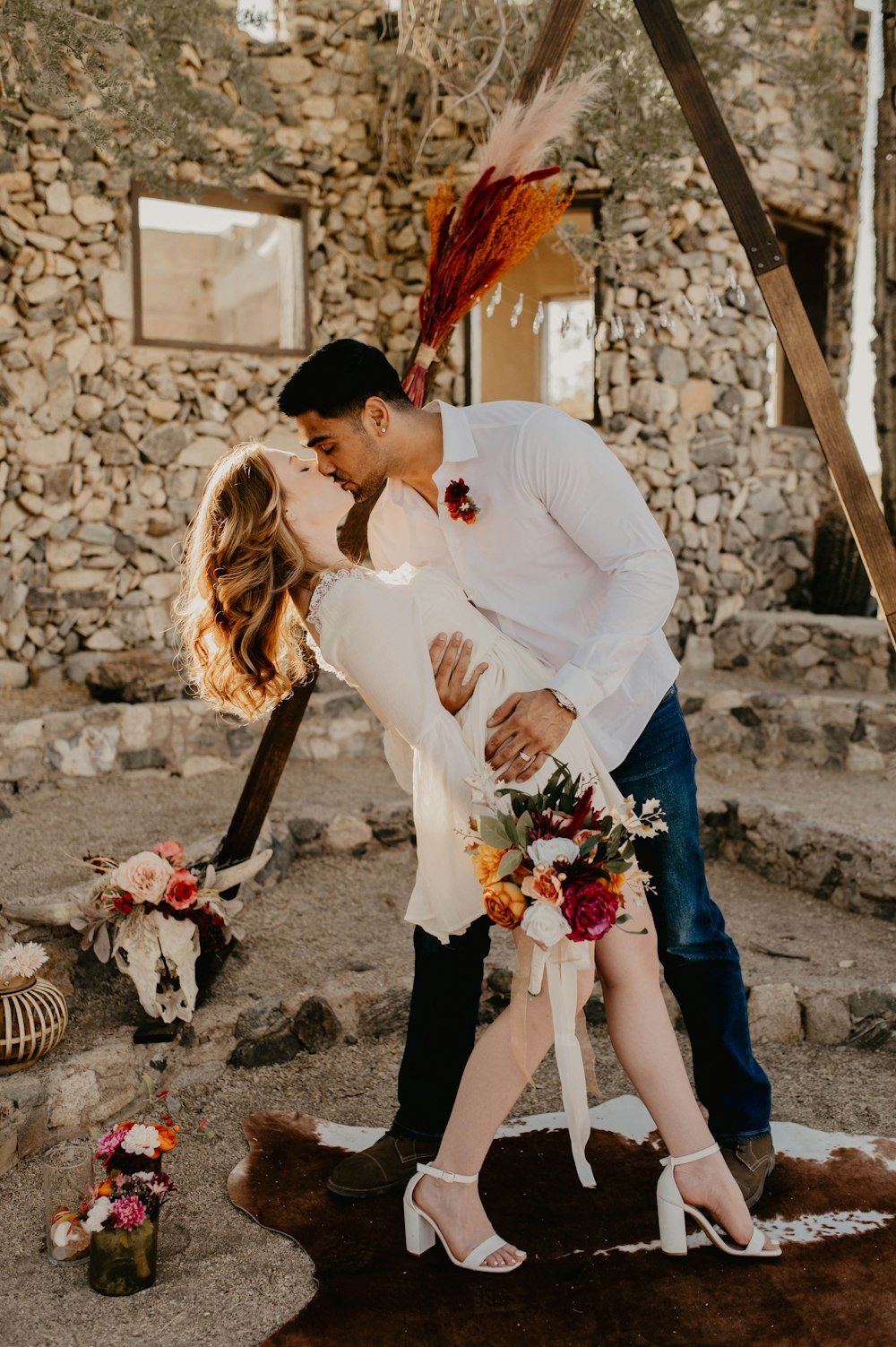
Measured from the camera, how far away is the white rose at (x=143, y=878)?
321 cm

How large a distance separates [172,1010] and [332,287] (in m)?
5.49

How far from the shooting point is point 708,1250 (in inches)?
90.0

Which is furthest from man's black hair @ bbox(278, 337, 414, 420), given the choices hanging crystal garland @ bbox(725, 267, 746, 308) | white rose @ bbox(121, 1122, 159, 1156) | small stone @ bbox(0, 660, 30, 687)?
hanging crystal garland @ bbox(725, 267, 746, 308)

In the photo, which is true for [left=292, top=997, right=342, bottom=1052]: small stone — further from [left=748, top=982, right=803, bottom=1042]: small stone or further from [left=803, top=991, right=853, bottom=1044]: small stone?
[left=803, top=991, right=853, bottom=1044]: small stone

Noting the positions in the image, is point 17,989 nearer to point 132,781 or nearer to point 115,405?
point 132,781

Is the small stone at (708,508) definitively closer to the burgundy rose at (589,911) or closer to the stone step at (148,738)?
the stone step at (148,738)

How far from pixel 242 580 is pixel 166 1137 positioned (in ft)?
3.72

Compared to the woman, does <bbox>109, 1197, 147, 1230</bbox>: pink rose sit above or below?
below

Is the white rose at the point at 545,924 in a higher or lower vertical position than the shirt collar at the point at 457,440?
lower

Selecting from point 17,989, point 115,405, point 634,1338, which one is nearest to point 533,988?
point 634,1338

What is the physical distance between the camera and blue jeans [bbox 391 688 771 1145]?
2385 mm

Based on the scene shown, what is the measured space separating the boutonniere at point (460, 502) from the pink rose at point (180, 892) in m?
1.50

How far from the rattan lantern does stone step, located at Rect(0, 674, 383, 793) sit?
2513 mm

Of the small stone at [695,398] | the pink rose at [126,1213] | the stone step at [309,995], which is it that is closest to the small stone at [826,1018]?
the stone step at [309,995]
